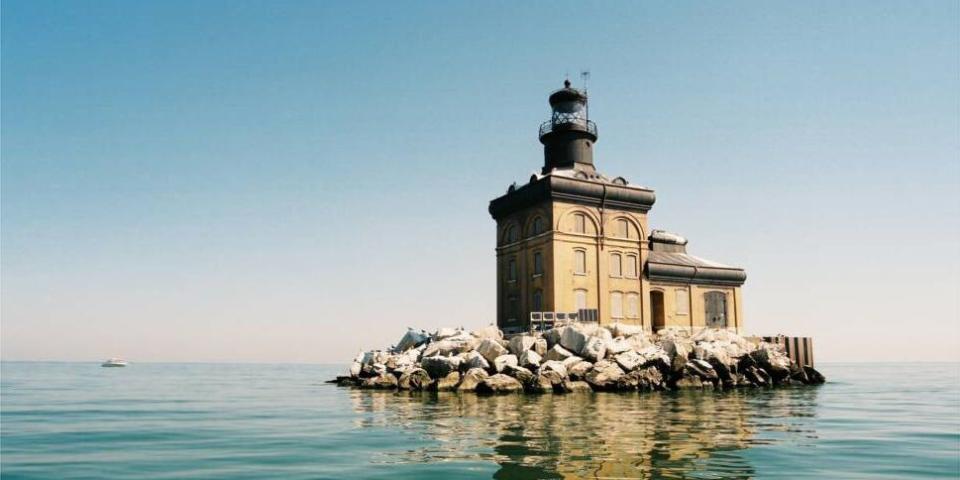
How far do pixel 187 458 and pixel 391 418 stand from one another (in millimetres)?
7980

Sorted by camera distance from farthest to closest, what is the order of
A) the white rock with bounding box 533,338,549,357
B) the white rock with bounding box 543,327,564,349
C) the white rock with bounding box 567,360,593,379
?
1. the white rock with bounding box 543,327,564,349
2. the white rock with bounding box 533,338,549,357
3. the white rock with bounding box 567,360,593,379

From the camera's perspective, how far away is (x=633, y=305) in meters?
42.4

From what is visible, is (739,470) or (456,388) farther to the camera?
(456,388)

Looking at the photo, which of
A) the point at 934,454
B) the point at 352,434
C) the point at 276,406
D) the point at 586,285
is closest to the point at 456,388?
the point at 276,406

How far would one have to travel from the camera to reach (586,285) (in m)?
41.0

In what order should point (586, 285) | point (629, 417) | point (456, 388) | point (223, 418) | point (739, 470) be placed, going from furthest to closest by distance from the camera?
point (586, 285) → point (456, 388) → point (223, 418) → point (629, 417) → point (739, 470)

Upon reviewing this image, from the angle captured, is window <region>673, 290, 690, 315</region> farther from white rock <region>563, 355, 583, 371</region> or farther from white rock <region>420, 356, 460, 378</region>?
white rock <region>420, 356, 460, 378</region>

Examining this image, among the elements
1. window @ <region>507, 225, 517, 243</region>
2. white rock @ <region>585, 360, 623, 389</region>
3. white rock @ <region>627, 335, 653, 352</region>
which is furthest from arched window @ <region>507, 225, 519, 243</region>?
white rock @ <region>585, 360, 623, 389</region>

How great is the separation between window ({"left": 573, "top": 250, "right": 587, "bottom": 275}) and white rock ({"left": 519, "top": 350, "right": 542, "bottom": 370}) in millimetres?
7727

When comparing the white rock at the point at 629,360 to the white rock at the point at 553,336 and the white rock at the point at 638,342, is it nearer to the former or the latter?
the white rock at the point at 638,342

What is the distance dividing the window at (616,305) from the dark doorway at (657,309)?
3.69m

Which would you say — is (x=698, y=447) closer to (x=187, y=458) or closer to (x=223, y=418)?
(x=187, y=458)

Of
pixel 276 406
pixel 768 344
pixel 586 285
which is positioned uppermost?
pixel 586 285

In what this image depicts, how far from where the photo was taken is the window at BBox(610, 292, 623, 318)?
137ft
